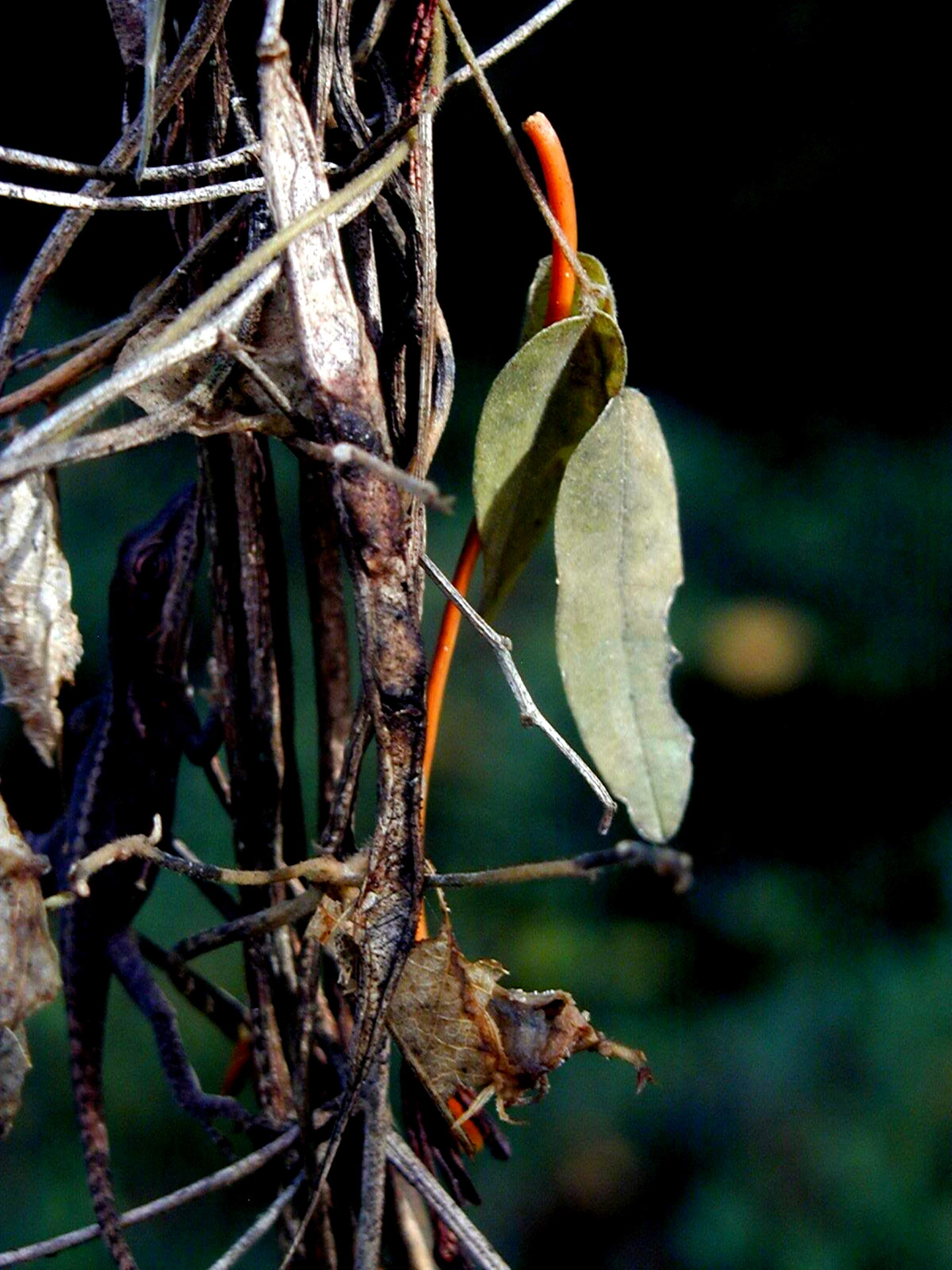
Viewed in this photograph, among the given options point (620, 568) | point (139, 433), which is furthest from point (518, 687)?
point (139, 433)

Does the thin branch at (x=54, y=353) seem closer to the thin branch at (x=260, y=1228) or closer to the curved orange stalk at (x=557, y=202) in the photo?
the curved orange stalk at (x=557, y=202)

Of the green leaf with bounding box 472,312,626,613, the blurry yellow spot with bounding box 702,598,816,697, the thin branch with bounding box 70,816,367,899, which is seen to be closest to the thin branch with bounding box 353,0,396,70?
the green leaf with bounding box 472,312,626,613

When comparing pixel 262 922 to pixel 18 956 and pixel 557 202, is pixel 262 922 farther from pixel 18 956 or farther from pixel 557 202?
pixel 557 202

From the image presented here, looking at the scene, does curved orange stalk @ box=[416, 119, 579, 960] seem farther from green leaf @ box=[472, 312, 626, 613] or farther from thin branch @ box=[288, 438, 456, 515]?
thin branch @ box=[288, 438, 456, 515]

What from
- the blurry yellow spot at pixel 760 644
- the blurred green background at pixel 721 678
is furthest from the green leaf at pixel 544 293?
the blurry yellow spot at pixel 760 644

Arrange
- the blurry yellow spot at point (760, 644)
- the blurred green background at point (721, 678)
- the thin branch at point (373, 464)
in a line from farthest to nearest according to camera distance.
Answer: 1. the blurry yellow spot at point (760, 644)
2. the blurred green background at point (721, 678)
3. the thin branch at point (373, 464)

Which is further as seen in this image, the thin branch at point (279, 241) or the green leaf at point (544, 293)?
the green leaf at point (544, 293)

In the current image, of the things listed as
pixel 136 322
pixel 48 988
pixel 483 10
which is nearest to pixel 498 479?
pixel 136 322
